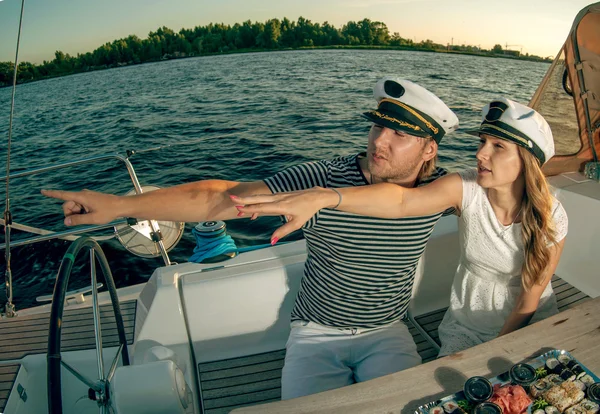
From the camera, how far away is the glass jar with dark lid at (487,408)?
3.10 ft

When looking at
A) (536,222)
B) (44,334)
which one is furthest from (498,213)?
(44,334)

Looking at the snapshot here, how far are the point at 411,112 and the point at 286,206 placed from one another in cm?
67

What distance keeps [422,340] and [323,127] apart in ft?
30.5

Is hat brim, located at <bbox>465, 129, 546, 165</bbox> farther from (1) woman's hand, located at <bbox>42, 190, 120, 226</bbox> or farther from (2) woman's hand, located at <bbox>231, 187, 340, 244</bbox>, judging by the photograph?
(1) woman's hand, located at <bbox>42, 190, 120, 226</bbox>

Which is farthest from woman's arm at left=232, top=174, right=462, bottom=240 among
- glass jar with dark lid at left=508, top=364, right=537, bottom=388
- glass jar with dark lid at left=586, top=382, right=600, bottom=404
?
glass jar with dark lid at left=586, top=382, right=600, bottom=404

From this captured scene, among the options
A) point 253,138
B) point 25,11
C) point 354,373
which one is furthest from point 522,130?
point 253,138

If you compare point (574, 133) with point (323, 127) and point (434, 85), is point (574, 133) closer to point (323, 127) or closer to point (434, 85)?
point (323, 127)

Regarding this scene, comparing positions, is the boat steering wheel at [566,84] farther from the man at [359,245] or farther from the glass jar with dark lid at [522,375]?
the glass jar with dark lid at [522,375]

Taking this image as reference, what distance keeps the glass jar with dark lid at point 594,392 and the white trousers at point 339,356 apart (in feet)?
2.24

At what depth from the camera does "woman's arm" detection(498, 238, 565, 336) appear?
1486 millimetres

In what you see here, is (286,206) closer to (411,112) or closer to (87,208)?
(87,208)

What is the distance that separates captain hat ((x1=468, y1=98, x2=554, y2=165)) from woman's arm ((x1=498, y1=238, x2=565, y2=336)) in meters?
0.32

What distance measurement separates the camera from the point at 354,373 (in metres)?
1.65

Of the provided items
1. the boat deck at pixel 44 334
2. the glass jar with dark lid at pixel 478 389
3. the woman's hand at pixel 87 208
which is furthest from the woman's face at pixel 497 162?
the boat deck at pixel 44 334
